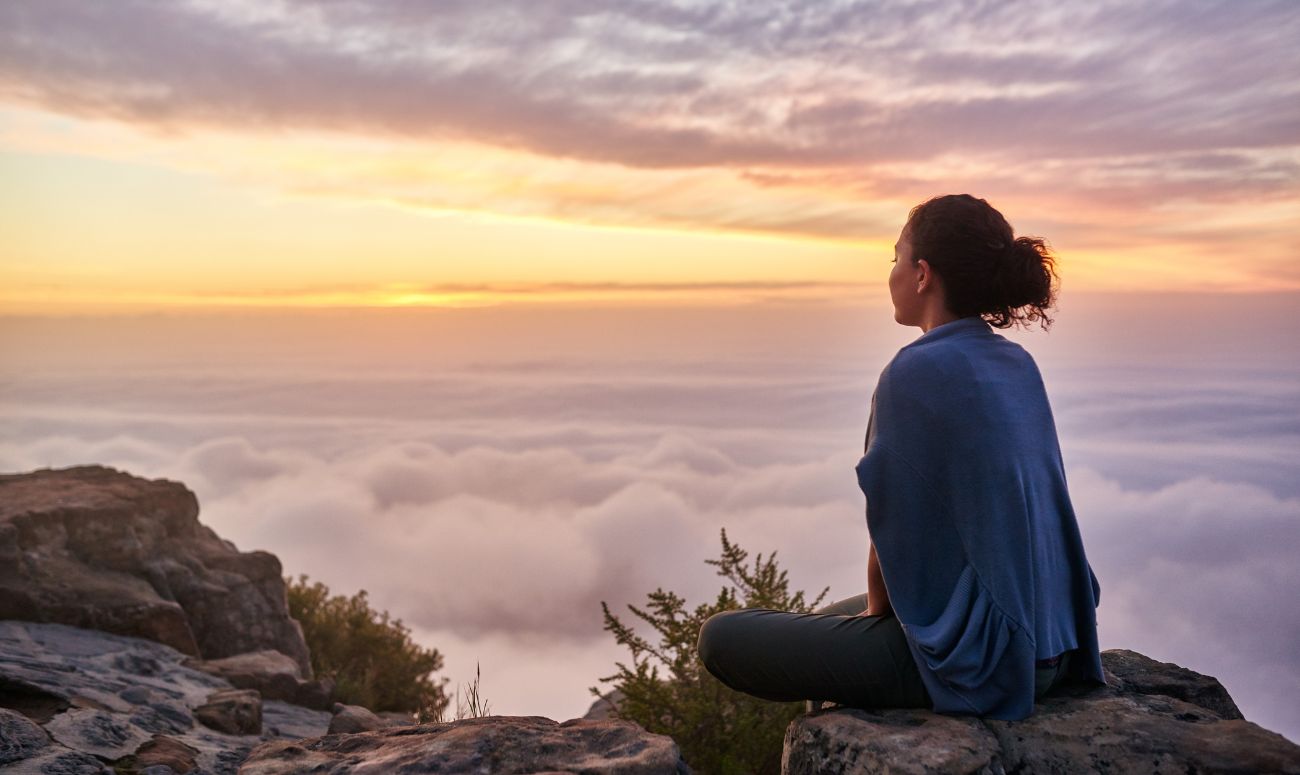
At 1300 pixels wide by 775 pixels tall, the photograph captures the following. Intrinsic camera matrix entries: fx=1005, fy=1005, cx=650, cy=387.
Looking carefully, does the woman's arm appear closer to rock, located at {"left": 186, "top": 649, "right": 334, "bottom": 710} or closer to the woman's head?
the woman's head

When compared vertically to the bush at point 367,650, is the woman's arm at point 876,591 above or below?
below

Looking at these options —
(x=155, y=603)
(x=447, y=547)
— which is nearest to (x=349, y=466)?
(x=447, y=547)

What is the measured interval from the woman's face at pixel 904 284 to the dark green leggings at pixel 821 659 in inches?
50.1

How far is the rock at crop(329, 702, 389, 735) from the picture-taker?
7.50 metres

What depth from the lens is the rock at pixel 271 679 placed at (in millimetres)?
8203

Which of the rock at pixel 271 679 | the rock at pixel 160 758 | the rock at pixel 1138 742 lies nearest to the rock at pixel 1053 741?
the rock at pixel 1138 742

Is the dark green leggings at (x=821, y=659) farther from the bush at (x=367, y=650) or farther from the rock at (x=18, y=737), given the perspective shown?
the bush at (x=367, y=650)

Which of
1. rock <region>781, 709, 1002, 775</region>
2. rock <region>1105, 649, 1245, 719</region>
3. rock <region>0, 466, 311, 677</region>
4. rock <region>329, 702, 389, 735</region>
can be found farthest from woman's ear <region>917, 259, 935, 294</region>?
rock <region>0, 466, 311, 677</region>

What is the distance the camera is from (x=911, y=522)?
395cm

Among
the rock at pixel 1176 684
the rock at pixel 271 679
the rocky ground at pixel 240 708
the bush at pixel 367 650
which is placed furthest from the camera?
the bush at pixel 367 650

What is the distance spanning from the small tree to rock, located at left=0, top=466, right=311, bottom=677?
166 inches

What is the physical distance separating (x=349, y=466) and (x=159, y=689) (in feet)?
636

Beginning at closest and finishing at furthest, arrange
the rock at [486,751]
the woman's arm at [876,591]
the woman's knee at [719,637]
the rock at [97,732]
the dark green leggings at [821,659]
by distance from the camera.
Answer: the rock at [486,751] → the dark green leggings at [821,659] → the woman's arm at [876,591] → the woman's knee at [719,637] → the rock at [97,732]

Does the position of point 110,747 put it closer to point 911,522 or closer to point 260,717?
point 260,717
